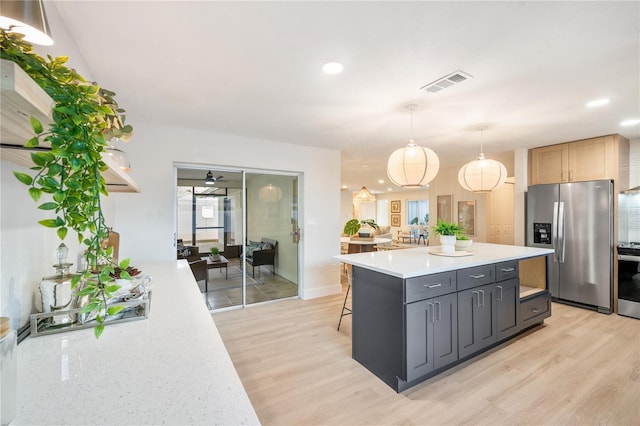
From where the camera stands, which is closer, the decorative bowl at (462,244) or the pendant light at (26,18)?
the pendant light at (26,18)

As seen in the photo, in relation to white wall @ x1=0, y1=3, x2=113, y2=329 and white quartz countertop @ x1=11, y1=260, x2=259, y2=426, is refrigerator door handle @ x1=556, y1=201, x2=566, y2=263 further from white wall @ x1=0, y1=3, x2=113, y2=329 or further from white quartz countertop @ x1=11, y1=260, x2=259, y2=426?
white wall @ x1=0, y1=3, x2=113, y2=329

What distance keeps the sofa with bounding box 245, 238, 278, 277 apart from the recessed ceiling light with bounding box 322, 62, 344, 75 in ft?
9.34

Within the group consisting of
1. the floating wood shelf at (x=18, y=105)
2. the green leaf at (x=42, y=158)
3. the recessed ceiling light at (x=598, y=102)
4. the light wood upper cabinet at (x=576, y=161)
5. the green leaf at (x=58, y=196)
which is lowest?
the green leaf at (x=58, y=196)

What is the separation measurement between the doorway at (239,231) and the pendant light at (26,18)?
296 centimetres

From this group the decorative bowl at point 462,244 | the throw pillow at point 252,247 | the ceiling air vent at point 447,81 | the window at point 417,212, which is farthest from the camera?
the window at point 417,212

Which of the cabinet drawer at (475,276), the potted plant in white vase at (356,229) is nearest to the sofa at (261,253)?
the potted plant in white vase at (356,229)

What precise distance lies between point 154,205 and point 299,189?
205 cm

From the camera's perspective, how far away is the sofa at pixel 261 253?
430 cm

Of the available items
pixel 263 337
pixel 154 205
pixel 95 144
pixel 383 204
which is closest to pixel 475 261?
pixel 263 337

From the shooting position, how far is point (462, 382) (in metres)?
2.24

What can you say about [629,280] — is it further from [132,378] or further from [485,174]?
[132,378]

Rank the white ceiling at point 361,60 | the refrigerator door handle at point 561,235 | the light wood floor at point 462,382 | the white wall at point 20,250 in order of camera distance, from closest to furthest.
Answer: the white wall at point 20,250 < the white ceiling at point 361,60 < the light wood floor at point 462,382 < the refrigerator door handle at point 561,235

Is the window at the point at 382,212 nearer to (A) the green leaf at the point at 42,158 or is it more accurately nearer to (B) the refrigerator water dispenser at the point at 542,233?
(B) the refrigerator water dispenser at the point at 542,233

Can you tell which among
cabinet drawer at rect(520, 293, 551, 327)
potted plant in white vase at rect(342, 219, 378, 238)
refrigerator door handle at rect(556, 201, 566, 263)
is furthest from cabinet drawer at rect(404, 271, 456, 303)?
potted plant in white vase at rect(342, 219, 378, 238)
